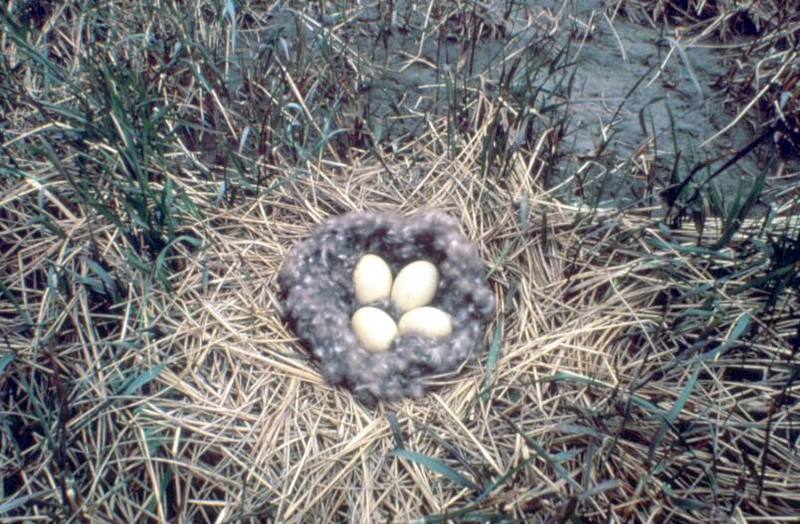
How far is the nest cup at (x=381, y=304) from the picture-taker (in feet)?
5.57

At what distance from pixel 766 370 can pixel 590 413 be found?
0.45m

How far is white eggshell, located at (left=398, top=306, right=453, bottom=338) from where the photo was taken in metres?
1.79

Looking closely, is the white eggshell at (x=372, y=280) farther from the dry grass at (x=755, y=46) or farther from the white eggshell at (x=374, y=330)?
the dry grass at (x=755, y=46)

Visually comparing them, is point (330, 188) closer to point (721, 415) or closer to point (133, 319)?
point (133, 319)

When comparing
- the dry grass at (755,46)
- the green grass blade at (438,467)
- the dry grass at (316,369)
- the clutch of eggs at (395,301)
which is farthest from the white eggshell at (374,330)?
the dry grass at (755,46)

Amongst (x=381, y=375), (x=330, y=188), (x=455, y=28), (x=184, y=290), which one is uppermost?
(x=455, y=28)

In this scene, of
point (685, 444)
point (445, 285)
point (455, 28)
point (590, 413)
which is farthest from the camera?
point (455, 28)

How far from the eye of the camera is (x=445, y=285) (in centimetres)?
190

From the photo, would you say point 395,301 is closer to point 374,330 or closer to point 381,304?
point 381,304

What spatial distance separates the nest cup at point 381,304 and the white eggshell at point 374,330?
2 centimetres

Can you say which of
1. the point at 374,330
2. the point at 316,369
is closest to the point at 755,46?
the point at 374,330

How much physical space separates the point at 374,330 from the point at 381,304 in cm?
15

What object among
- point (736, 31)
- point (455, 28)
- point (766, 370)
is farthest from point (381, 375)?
point (736, 31)

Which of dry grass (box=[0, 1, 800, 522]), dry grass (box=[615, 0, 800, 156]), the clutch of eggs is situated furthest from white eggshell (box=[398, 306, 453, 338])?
dry grass (box=[615, 0, 800, 156])
